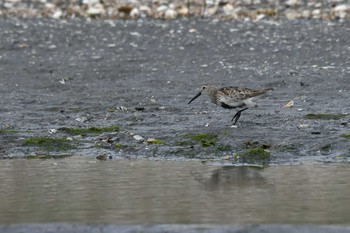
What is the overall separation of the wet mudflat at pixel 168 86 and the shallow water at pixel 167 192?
795 mm

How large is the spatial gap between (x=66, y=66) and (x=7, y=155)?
5.73 meters

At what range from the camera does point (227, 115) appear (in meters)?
14.1

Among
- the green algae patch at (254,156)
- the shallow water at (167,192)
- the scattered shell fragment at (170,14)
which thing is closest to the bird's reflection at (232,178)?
the shallow water at (167,192)

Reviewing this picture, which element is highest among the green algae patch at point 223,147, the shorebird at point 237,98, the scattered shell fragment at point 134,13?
the shorebird at point 237,98

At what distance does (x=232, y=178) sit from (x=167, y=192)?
107 cm

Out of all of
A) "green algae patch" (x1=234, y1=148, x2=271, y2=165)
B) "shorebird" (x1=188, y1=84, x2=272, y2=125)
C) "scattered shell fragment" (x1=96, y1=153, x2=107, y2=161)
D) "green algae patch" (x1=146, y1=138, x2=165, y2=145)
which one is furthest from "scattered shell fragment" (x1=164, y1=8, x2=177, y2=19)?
"green algae patch" (x1=234, y1=148, x2=271, y2=165)

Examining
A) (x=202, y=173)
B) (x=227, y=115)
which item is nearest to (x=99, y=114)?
(x=227, y=115)

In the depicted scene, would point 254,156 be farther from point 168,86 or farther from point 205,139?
point 168,86

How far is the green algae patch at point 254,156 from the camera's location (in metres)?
11.5

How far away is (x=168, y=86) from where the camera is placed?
53.1ft

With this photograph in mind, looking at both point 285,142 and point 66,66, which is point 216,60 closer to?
point 66,66

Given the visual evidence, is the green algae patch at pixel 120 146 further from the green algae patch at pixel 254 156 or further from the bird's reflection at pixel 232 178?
the bird's reflection at pixel 232 178

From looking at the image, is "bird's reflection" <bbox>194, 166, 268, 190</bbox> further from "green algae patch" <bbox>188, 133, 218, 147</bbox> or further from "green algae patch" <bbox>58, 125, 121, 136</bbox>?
"green algae patch" <bbox>58, 125, 121, 136</bbox>

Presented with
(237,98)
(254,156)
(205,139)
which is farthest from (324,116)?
(254,156)
